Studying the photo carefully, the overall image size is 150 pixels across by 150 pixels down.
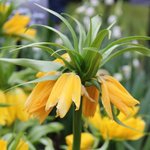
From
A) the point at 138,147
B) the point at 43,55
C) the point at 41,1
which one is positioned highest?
the point at 41,1

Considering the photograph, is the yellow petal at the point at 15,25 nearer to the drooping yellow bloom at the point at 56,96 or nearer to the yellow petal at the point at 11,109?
the yellow petal at the point at 11,109

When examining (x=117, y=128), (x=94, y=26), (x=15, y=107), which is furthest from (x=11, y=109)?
(x=94, y=26)

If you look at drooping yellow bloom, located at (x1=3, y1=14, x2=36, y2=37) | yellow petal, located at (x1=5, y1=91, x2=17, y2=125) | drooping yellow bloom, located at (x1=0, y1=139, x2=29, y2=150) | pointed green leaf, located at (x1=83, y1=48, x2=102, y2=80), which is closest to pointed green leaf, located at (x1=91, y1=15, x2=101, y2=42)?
pointed green leaf, located at (x1=83, y1=48, x2=102, y2=80)

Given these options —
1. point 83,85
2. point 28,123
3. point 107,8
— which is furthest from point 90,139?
point 107,8

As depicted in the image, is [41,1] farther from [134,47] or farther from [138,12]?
[138,12]

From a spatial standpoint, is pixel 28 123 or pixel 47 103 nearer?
pixel 47 103

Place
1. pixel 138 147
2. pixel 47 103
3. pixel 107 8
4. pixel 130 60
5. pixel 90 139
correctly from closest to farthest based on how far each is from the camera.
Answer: pixel 47 103
pixel 90 139
pixel 138 147
pixel 130 60
pixel 107 8

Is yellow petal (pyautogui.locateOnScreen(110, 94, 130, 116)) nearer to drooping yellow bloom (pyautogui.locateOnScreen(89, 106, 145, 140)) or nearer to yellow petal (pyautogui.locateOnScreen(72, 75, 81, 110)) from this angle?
yellow petal (pyautogui.locateOnScreen(72, 75, 81, 110))

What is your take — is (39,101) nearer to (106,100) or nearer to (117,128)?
(106,100)
